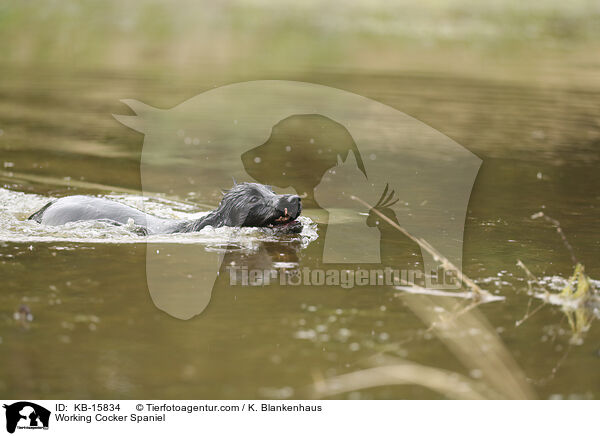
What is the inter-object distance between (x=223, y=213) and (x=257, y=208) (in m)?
0.42

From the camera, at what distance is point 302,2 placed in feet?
139

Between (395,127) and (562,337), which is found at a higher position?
(562,337)

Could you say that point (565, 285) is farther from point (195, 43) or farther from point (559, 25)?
point (559, 25)

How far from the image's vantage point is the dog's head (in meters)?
9.11

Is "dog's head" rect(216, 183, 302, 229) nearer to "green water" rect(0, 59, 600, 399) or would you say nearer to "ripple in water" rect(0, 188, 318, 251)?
"ripple in water" rect(0, 188, 318, 251)

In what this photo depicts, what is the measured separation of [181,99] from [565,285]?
46.6ft

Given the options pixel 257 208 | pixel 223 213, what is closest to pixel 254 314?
pixel 257 208
